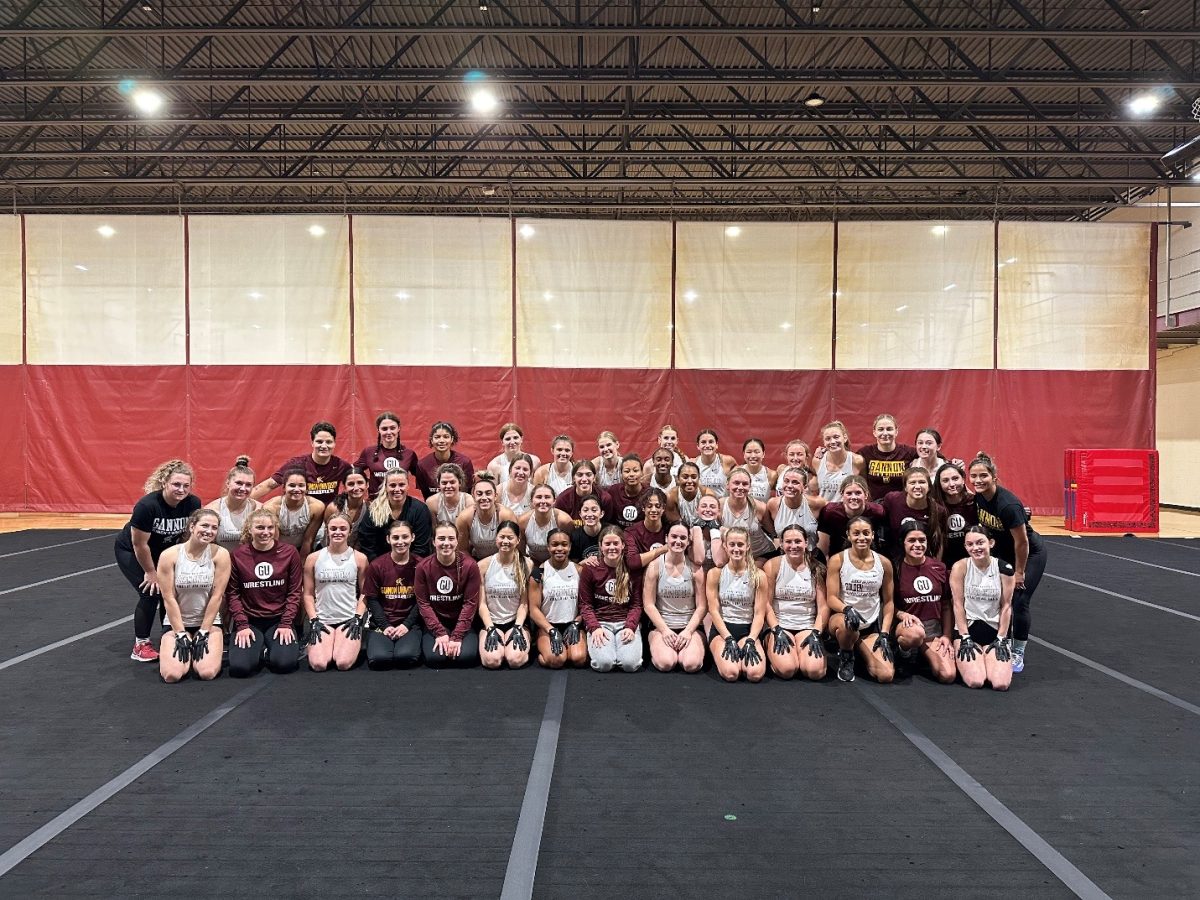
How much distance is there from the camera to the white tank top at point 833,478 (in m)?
6.46

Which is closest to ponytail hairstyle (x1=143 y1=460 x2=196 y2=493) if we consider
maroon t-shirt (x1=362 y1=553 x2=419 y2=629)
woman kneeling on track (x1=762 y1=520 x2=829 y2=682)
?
maroon t-shirt (x1=362 y1=553 x2=419 y2=629)

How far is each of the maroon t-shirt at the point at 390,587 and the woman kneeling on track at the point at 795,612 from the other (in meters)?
2.65

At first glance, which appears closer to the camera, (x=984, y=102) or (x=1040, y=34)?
(x=1040, y=34)

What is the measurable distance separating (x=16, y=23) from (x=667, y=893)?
1199 cm

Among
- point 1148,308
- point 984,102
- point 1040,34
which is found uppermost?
point 984,102

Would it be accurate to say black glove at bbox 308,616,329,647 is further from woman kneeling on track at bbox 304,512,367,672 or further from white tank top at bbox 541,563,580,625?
white tank top at bbox 541,563,580,625

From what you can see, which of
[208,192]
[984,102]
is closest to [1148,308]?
[984,102]

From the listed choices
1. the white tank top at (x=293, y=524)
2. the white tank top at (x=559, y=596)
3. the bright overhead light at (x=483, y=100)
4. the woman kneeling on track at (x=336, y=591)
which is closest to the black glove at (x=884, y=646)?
the white tank top at (x=559, y=596)

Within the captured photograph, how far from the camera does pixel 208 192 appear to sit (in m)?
17.3

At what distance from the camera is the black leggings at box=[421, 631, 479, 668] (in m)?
5.07

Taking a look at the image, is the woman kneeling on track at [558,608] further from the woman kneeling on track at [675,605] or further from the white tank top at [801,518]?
the white tank top at [801,518]

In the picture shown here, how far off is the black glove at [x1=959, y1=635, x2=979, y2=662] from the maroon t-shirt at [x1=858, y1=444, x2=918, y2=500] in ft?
5.32

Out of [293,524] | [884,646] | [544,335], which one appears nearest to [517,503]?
[293,524]

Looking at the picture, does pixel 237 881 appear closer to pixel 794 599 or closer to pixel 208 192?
pixel 794 599
